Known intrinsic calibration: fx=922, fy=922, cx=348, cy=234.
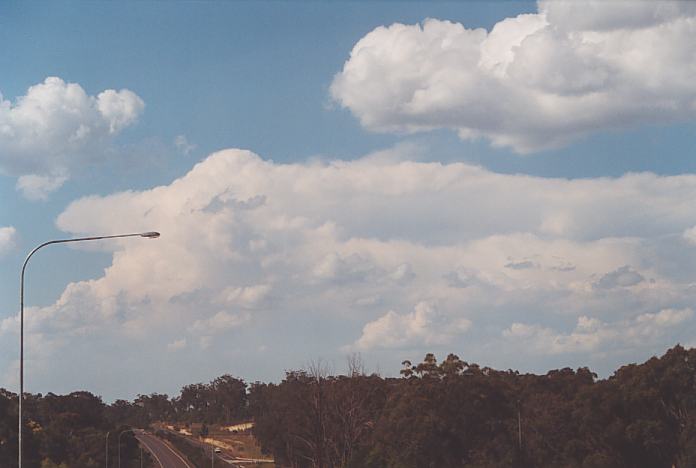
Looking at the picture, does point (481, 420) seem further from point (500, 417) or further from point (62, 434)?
point (62, 434)

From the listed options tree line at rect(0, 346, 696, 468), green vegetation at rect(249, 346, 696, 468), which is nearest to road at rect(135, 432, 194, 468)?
tree line at rect(0, 346, 696, 468)

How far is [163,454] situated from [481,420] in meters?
75.5

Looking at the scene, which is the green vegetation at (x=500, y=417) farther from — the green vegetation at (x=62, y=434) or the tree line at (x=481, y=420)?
the green vegetation at (x=62, y=434)

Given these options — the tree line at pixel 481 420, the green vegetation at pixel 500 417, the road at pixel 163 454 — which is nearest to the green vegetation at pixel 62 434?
the tree line at pixel 481 420

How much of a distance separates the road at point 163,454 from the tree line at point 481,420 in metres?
29.0

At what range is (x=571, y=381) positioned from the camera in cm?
8769

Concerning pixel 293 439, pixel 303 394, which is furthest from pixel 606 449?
pixel 293 439

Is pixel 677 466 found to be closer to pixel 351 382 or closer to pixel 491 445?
pixel 491 445

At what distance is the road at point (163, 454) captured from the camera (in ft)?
423

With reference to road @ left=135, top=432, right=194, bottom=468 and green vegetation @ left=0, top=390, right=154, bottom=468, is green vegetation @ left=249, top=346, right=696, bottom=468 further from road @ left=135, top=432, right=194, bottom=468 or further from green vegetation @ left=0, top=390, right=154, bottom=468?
road @ left=135, top=432, right=194, bottom=468

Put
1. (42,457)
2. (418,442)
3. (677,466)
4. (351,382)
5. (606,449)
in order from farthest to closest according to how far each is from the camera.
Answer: (42,457)
(351,382)
(418,442)
(606,449)
(677,466)

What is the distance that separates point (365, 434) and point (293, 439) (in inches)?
516

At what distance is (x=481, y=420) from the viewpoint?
84.6 metres

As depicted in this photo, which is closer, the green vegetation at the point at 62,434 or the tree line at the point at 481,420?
the tree line at the point at 481,420
